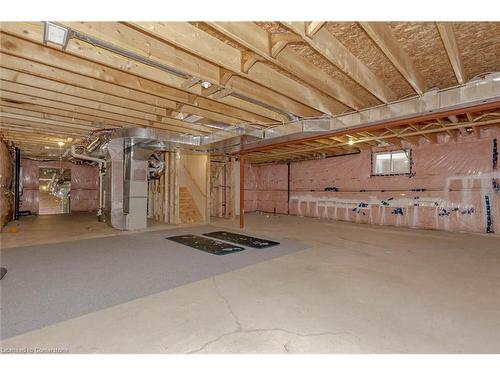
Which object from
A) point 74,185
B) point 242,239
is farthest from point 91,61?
point 74,185

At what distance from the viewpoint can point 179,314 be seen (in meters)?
1.89

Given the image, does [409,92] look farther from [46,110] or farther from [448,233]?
[46,110]

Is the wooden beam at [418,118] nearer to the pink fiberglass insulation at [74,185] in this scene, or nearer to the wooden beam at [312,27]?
the wooden beam at [312,27]

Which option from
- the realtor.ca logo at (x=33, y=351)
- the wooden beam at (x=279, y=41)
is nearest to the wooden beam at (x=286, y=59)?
the wooden beam at (x=279, y=41)

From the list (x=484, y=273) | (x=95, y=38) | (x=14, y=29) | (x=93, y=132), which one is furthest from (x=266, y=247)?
(x=93, y=132)

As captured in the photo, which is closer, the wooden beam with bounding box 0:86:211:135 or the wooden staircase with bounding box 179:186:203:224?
the wooden beam with bounding box 0:86:211:135

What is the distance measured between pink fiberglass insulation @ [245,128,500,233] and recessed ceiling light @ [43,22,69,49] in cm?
732

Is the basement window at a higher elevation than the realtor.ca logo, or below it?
higher

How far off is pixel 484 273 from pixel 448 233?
314 centimetres

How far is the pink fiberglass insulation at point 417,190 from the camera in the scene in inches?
208

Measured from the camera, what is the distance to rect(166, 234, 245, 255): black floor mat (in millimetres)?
3852

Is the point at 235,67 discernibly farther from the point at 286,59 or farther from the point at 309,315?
the point at 309,315

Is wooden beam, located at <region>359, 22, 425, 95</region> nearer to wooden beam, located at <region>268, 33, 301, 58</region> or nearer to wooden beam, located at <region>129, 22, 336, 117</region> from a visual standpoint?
wooden beam, located at <region>268, 33, 301, 58</region>

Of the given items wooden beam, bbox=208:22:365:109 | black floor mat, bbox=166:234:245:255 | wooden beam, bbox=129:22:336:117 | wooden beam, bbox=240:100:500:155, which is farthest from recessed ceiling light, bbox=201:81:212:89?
black floor mat, bbox=166:234:245:255
